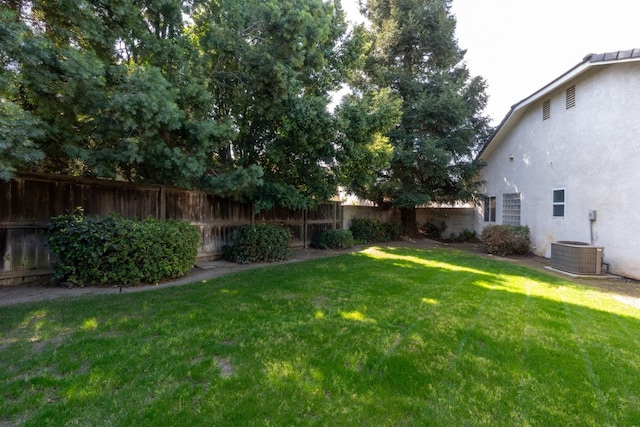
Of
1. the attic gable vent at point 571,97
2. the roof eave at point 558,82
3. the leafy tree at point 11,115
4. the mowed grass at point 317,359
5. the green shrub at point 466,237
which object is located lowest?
the mowed grass at point 317,359

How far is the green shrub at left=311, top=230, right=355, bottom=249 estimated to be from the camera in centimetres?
1160

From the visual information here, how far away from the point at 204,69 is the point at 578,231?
11.3 metres

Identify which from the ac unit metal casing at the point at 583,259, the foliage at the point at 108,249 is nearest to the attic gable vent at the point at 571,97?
the ac unit metal casing at the point at 583,259

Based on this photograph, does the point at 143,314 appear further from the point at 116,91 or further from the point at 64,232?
the point at 116,91

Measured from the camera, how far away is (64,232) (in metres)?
5.34

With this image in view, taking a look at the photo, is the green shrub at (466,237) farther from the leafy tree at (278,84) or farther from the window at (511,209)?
the leafy tree at (278,84)

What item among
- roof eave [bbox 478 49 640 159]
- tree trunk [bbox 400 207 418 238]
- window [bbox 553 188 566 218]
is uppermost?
roof eave [bbox 478 49 640 159]

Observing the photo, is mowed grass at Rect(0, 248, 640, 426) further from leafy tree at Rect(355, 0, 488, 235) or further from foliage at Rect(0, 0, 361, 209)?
leafy tree at Rect(355, 0, 488, 235)

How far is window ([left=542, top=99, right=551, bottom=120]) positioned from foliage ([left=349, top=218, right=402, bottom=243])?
7.31m

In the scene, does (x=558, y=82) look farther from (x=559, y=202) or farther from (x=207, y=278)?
(x=207, y=278)

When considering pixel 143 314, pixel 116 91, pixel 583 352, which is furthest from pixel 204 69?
pixel 583 352

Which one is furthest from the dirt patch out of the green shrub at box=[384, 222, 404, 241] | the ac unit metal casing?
the green shrub at box=[384, 222, 404, 241]

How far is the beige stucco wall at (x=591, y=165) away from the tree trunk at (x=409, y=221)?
503cm

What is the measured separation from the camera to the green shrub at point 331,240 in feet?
38.1
